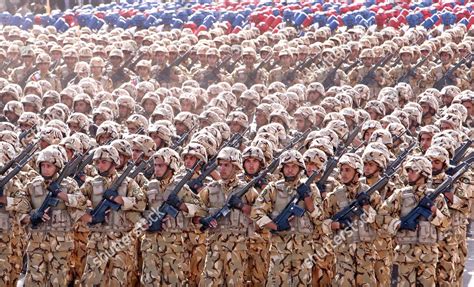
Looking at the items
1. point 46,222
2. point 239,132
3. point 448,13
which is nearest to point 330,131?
point 239,132

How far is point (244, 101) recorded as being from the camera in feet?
80.7

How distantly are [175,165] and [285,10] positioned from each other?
20901mm

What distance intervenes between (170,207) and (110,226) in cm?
76

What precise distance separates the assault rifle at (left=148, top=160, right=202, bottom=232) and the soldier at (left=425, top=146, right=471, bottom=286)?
2.79m

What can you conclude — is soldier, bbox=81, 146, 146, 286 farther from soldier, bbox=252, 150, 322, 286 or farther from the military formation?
soldier, bbox=252, 150, 322, 286

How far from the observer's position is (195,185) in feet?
58.4

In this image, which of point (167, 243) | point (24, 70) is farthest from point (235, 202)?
point (24, 70)

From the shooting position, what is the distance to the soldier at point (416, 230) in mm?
16781

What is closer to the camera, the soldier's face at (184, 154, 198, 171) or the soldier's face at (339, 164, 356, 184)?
the soldier's face at (339, 164, 356, 184)

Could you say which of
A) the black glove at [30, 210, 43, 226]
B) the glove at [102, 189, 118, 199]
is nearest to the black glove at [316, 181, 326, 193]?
the glove at [102, 189, 118, 199]

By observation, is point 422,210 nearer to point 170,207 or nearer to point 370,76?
point 170,207

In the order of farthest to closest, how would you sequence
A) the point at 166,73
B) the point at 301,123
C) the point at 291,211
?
the point at 166,73 < the point at 301,123 < the point at 291,211

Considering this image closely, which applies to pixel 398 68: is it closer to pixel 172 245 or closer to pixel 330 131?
pixel 330 131

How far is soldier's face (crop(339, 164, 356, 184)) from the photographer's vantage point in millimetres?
17266
